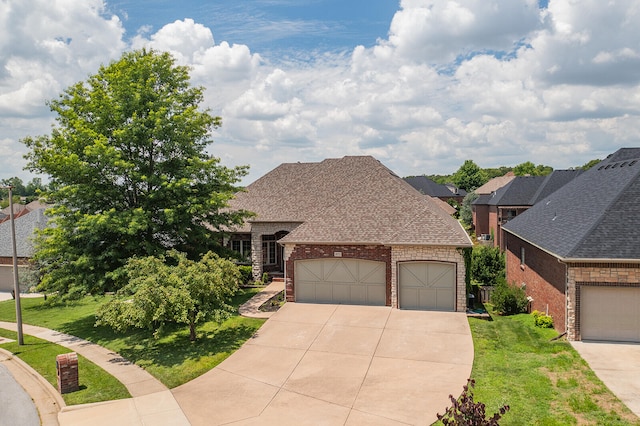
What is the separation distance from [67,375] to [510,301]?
60.1 ft

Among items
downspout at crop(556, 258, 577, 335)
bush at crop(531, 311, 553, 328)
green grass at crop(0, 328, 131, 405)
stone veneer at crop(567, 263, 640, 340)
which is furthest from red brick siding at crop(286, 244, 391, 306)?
green grass at crop(0, 328, 131, 405)

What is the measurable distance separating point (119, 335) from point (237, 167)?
34.1 ft

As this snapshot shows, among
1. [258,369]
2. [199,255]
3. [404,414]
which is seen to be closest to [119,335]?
[199,255]

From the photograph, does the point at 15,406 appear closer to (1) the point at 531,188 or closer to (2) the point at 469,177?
(1) the point at 531,188

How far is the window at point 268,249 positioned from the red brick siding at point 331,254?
663 centimetres

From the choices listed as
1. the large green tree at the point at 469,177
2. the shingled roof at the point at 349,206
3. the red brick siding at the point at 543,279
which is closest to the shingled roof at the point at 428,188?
the large green tree at the point at 469,177

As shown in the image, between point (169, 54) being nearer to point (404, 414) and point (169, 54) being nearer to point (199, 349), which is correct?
point (199, 349)

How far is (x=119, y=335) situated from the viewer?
19672mm

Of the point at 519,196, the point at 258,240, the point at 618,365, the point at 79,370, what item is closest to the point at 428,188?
the point at 519,196

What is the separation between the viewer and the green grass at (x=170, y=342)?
1508 cm

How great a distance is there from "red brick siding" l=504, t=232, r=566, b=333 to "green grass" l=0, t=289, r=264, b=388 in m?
12.1

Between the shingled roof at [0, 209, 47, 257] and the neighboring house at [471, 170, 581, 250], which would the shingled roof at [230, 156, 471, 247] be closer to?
the shingled roof at [0, 209, 47, 257]

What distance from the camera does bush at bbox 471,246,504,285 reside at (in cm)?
2814

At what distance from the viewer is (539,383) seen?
11.9 metres
